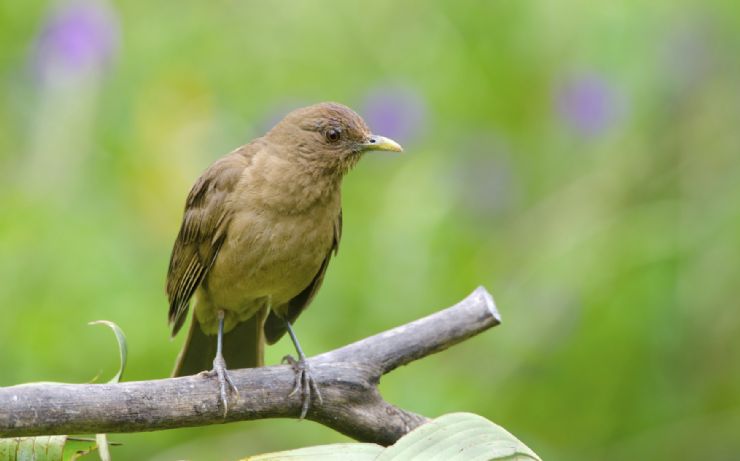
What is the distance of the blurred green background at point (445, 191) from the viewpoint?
4953 mm

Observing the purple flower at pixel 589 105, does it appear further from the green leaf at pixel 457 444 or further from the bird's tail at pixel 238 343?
the green leaf at pixel 457 444

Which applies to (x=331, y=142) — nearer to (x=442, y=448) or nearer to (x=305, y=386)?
(x=305, y=386)

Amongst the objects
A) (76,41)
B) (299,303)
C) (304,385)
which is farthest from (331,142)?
(76,41)

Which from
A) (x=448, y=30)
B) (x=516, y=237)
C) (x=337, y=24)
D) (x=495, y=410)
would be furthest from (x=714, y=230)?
(x=337, y=24)

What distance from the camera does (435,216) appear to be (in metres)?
5.50

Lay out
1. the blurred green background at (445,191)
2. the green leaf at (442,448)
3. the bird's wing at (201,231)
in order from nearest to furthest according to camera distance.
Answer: the green leaf at (442,448)
the bird's wing at (201,231)
the blurred green background at (445,191)

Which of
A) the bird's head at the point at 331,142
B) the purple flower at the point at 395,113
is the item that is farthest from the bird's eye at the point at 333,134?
the purple flower at the point at 395,113

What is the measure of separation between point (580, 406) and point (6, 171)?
2685 mm

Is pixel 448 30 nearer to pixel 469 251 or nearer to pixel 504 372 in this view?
pixel 469 251

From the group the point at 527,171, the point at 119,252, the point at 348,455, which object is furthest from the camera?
the point at 527,171

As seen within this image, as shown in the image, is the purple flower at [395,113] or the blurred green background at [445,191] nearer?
the blurred green background at [445,191]

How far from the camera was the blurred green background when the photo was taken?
4.95 m

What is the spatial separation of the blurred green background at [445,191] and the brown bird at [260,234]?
522 millimetres

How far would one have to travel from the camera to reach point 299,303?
4.39 meters
